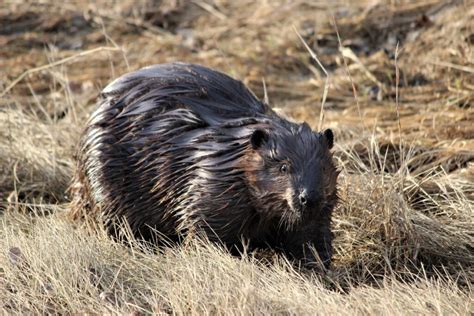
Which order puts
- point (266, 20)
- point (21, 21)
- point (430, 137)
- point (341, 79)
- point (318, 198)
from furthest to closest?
1. point (21, 21)
2. point (266, 20)
3. point (341, 79)
4. point (430, 137)
5. point (318, 198)

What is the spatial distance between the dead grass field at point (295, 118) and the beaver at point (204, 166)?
0.18m

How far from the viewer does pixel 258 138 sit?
17.4 ft

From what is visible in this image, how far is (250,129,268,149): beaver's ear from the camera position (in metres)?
5.30

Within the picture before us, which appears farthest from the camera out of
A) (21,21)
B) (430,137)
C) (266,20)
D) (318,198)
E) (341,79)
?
(21,21)

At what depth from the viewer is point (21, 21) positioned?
454 inches

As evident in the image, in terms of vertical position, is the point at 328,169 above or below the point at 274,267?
above

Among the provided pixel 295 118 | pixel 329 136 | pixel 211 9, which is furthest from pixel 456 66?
pixel 211 9

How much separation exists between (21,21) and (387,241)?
702 centimetres

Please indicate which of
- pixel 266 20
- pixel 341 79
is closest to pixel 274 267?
pixel 341 79

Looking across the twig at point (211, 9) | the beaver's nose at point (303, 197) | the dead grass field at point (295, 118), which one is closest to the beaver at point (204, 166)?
the beaver's nose at point (303, 197)

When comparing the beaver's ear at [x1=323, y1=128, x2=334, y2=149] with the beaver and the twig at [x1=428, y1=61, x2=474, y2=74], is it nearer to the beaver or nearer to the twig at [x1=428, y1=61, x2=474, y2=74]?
the beaver

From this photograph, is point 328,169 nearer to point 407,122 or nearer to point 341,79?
point 407,122

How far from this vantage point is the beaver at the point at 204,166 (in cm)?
527

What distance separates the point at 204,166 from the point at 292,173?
585 millimetres
